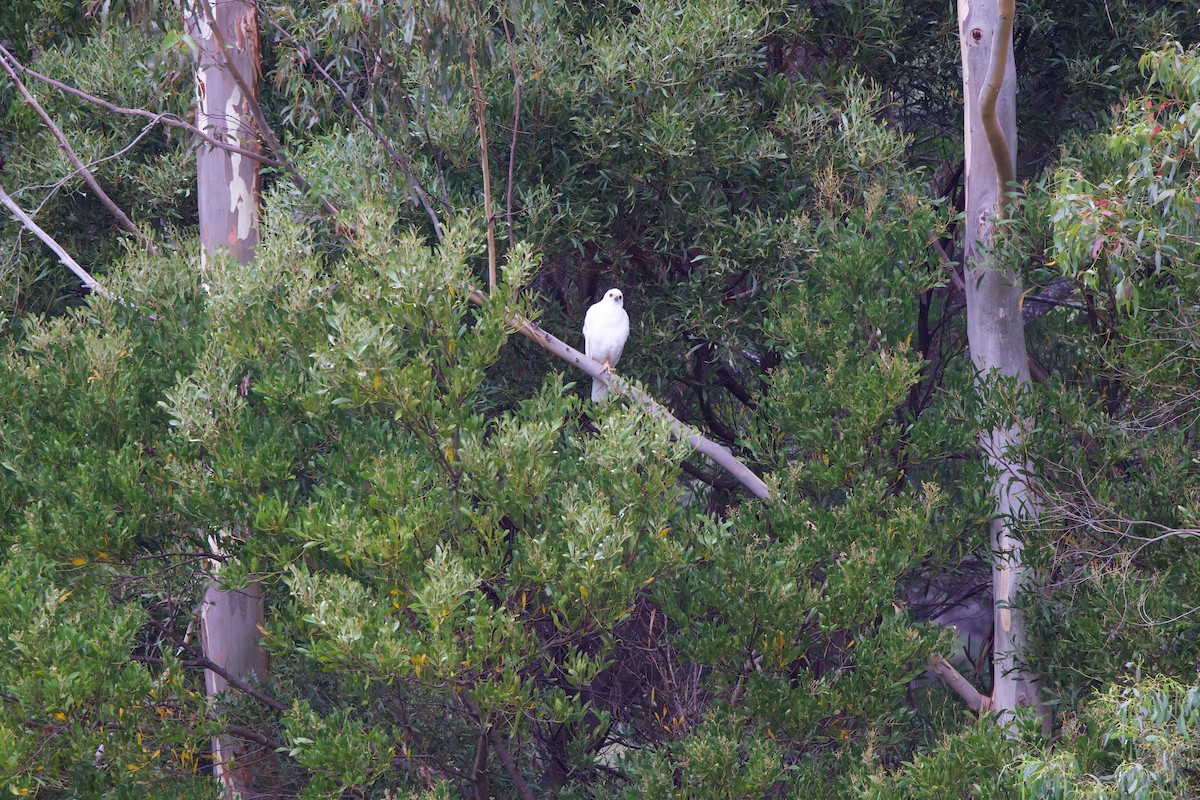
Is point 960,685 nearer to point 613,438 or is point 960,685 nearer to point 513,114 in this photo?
point 613,438

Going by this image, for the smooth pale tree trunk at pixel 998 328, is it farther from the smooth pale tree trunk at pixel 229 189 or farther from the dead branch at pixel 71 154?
the dead branch at pixel 71 154

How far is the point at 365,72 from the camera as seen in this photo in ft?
21.1

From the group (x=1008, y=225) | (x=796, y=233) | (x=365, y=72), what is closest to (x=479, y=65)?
(x=365, y=72)

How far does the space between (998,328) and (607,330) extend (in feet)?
5.90

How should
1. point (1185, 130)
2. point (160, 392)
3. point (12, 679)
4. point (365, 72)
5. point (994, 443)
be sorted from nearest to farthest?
point (12, 679)
point (1185, 130)
point (160, 392)
point (994, 443)
point (365, 72)

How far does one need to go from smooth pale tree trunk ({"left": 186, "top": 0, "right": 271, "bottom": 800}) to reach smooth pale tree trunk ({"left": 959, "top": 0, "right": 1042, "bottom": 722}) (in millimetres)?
3461

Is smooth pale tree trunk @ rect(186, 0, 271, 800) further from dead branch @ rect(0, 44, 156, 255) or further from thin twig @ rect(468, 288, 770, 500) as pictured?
thin twig @ rect(468, 288, 770, 500)

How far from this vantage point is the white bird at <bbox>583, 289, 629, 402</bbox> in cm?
619

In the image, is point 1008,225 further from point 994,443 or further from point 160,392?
Answer: point 160,392

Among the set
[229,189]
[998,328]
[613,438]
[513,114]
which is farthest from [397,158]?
[998,328]

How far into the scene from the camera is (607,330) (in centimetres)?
621

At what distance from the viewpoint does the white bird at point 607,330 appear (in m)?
6.19

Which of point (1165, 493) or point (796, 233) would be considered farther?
point (796, 233)

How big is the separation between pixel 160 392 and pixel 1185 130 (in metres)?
4.11
